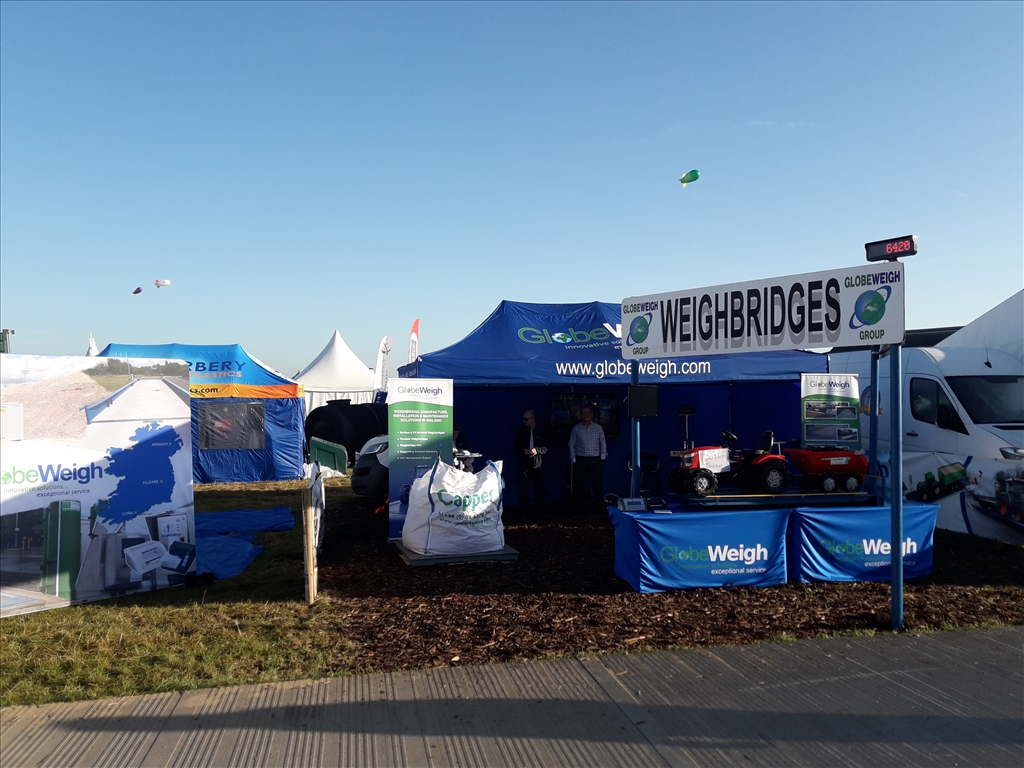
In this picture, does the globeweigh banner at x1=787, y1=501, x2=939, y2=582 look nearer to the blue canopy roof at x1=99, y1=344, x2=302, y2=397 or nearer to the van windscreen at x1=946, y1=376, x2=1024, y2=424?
the van windscreen at x1=946, y1=376, x2=1024, y2=424

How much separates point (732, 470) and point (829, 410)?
1.77m

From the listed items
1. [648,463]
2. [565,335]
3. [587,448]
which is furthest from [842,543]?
[565,335]

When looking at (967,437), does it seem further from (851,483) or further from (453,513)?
(453,513)

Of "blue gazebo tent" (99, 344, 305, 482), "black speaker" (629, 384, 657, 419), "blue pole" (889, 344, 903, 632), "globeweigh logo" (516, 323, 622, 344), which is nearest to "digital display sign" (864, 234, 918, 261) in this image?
"blue pole" (889, 344, 903, 632)

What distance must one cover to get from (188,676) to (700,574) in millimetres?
4573

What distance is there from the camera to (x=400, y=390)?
9820 millimetres

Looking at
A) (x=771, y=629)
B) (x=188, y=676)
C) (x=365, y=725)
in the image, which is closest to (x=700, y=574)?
(x=771, y=629)

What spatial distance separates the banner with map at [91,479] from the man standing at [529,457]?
214 inches

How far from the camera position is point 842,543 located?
7598mm

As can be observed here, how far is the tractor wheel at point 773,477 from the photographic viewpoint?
898 cm

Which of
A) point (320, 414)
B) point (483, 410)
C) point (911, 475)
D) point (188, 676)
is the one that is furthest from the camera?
point (320, 414)

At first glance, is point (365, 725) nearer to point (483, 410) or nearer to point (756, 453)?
point (756, 453)

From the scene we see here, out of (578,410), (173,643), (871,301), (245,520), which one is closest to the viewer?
(173,643)

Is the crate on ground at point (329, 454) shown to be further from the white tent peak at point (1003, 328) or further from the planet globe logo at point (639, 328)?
the white tent peak at point (1003, 328)
